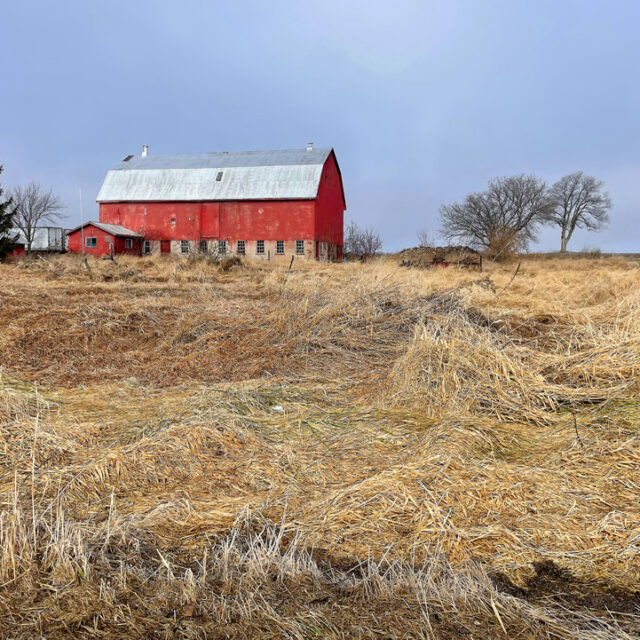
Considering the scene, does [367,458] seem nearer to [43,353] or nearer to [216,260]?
[43,353]

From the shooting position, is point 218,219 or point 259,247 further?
point 218,219

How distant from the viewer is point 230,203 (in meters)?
33.5

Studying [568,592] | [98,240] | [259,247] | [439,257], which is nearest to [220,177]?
[259,247]

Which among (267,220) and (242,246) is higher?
(267,220)

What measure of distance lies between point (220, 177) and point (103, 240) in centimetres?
805

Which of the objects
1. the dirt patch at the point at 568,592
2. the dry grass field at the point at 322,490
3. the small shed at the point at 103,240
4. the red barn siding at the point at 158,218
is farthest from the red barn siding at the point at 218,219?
the dirt patch at the point at 568,592

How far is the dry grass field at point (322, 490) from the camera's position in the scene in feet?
7.50

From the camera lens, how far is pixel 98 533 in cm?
284

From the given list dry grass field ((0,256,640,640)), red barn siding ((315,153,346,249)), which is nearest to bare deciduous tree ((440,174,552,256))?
red barn siding ((315,153,346,249))

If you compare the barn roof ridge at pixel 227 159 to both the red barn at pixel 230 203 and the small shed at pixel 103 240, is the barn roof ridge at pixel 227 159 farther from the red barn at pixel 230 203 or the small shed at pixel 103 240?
the small shed at pixel 103 240

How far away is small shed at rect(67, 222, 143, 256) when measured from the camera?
1251 inches

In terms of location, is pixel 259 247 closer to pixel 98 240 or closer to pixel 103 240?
pixel 103 240

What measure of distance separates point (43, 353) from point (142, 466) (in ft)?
13.8

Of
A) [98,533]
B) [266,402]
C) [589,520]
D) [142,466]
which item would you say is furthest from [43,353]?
[589,520]
